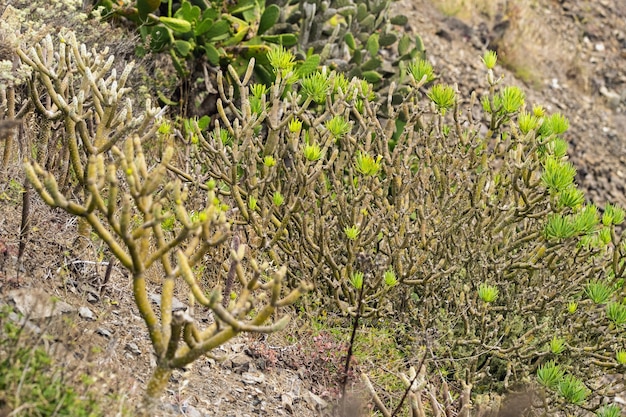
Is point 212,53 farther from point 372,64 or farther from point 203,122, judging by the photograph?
point 372,64

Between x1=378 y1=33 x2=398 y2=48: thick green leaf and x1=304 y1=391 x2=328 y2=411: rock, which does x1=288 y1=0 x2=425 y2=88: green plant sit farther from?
x1=304 y1=391 x2=328 y2=411: rock

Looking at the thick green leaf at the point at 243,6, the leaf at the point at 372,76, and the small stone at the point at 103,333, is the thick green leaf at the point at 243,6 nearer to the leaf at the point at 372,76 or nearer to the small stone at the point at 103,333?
the leaf at the point at 372,76

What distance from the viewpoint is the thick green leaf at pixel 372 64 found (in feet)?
20.3

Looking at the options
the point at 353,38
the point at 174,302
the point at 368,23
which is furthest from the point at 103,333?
the point at 368,23

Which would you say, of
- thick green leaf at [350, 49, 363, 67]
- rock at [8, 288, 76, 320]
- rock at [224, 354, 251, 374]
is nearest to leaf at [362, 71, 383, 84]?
thick green leaf at [350, 49, 363, 67]

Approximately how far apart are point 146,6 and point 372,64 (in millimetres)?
1739

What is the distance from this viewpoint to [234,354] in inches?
152

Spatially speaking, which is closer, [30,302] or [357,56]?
[30,302]

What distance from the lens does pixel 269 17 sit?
231 inches

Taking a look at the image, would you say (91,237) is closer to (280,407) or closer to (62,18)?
(280,407)

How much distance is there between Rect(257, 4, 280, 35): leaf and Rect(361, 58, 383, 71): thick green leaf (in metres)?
0.80

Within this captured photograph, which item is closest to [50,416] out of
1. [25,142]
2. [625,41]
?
[25,142]

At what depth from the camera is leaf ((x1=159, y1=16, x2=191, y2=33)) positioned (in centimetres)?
549

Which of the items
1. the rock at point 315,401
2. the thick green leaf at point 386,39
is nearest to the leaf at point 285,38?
the thick green leaf at point 386,39
